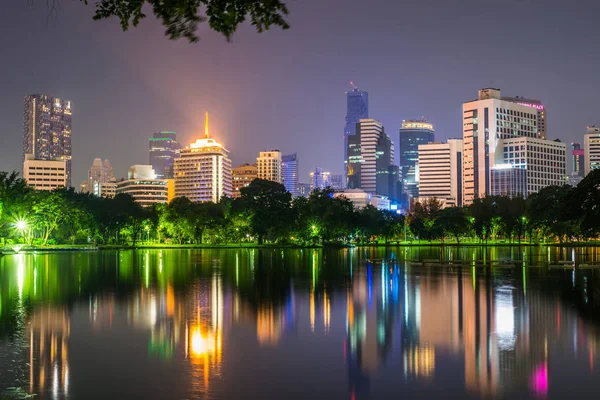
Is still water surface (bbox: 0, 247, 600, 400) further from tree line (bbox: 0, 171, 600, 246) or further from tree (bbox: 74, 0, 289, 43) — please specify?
tree line (bbox: 0, 171, 600, 246)

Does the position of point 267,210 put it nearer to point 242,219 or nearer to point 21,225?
point 242,219

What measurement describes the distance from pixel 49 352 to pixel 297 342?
→ 22.5 ft

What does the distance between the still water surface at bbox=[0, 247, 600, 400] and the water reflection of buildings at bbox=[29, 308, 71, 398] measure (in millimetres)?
49

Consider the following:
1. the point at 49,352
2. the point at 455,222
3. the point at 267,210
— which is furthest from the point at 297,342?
the point at 455,222

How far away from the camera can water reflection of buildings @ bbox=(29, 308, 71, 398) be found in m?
12.8

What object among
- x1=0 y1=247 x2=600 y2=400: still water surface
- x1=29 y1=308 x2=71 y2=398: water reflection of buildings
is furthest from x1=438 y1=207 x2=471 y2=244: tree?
x1=29 y1=308 x2=71 y2=398: water reflection of buildings

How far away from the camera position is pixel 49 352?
1586cm

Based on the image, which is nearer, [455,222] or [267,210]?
[267,210]

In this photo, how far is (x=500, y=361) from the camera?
15.1 m

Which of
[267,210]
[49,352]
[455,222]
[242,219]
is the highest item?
[267,210]

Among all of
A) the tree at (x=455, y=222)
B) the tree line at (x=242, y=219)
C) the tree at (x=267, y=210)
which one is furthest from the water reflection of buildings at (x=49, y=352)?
the tree at (x=455, y=222)

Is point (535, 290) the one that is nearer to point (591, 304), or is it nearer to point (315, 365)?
point (591, 304)

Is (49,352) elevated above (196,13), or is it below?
below

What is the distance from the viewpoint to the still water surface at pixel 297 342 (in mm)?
12773
